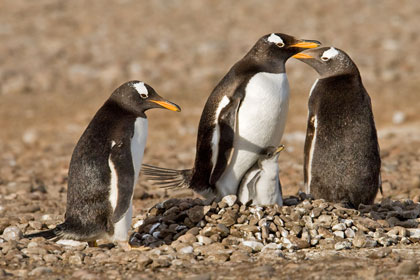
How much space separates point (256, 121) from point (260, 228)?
86 cm

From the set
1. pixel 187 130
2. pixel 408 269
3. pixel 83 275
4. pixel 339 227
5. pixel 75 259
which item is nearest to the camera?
pixel 408 269

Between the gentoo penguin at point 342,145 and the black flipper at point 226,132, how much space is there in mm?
1191

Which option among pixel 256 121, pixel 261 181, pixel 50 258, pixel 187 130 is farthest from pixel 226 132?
pixel 187 130

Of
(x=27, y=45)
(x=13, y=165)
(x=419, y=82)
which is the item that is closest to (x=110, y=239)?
(x=13, y=165)

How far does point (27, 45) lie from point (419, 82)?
8.81 m

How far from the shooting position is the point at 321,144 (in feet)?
23.7

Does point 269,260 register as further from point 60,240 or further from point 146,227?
point 60,240

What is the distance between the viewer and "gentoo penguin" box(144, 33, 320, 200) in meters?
6.22

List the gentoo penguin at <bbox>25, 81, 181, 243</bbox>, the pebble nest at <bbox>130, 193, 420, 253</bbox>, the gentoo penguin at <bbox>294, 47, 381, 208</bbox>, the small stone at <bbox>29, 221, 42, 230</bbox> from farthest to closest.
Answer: the gentoo penguin at <bbox>294, 47, 381, 208</bbox> → the small stone at <bbox>29, 221, 42, 230</bbox> → the pebble nest at <bbox>130, 193, 420, 253</bbox> → the gentoo penguin at <bbox>25, 81, 181, 243</bbox>

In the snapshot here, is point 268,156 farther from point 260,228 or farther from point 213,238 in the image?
point 213,238

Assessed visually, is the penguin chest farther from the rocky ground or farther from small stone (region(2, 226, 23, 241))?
small stone (region(2, 226, 23, 241))

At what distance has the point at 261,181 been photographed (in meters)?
6.41

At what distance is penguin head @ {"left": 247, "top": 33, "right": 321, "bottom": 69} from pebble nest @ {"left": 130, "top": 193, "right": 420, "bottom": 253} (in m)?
1.19

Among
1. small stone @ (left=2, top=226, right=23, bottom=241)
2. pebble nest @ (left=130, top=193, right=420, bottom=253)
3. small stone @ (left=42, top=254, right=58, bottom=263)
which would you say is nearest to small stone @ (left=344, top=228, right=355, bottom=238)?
pebble nest @ (left=130, top=193, right=420, bottom=253)
